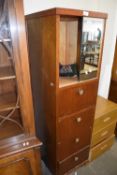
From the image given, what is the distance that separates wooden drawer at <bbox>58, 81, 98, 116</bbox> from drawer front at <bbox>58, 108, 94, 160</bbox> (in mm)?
75

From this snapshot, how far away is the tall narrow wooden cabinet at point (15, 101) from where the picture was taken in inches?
32.5

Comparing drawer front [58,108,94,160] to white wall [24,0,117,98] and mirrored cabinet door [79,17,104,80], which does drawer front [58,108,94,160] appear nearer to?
mirrored cabinet door [79,17,104,80]

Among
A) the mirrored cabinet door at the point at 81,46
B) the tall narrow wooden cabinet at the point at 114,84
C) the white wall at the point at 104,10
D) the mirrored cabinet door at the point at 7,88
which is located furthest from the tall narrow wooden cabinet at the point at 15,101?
Result: the tall narrow wooden cabinet at the point at 114,84

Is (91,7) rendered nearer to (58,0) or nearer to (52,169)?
(58,0)

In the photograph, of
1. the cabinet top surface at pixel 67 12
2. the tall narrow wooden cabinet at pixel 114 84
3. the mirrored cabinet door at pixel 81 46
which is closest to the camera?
the cabinet top surface at pixel 67 12

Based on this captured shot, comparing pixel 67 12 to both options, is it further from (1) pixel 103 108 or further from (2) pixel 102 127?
(2) pixel 102 127

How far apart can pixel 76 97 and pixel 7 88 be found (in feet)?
1.88

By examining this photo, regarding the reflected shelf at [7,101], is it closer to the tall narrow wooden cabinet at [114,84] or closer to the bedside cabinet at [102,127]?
the bedside cabinet at [102,127]

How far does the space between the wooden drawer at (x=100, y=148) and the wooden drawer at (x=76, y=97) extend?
0.71 metres

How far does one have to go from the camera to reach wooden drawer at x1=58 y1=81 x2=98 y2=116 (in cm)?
121

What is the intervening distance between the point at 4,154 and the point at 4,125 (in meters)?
0.23

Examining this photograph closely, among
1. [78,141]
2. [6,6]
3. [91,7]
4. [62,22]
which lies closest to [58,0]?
[62,22]

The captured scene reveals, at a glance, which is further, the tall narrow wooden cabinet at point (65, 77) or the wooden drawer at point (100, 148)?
the wooden drawer at point (100, 148)

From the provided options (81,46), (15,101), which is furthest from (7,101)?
(81,46)
